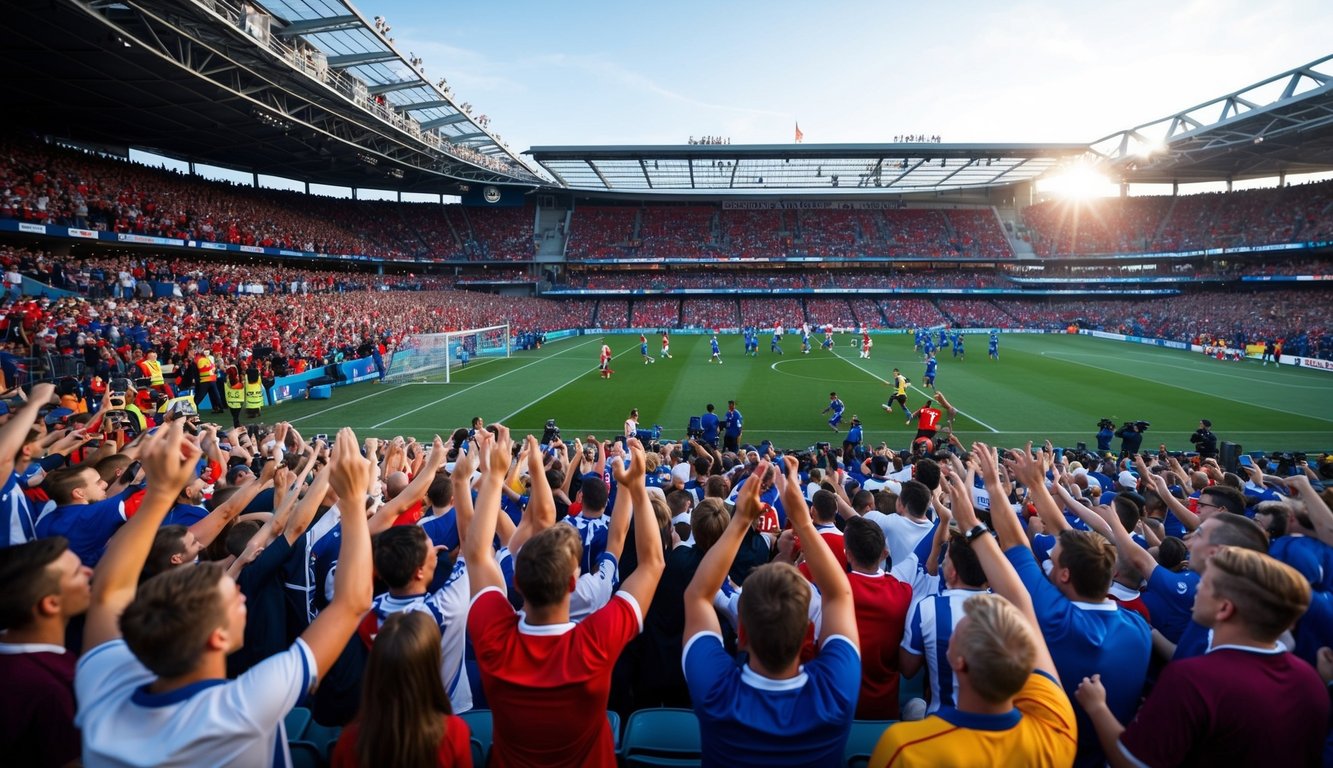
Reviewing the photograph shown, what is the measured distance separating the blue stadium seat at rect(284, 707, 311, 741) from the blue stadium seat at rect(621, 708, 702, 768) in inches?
66.5

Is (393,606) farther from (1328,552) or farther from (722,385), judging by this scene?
(722,385)

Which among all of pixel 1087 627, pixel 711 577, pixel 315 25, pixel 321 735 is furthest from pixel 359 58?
pixel 1087 627

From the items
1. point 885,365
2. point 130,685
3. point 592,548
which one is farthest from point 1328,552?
point 885,365

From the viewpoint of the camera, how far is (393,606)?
320 centimetres

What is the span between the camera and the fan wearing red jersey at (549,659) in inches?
96.3

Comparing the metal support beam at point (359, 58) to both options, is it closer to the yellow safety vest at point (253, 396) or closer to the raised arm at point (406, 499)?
the yellow safety vest at point (253, 396)

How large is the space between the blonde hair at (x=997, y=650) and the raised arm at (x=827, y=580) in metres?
0.45

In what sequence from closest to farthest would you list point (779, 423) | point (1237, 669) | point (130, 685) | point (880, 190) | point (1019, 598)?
point (130, 685), point (1237, 669), point (1019, 598), point (779, 423), point (880, 190)

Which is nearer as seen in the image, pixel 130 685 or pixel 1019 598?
pixel 130 685

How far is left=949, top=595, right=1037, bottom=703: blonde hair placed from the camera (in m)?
2.02

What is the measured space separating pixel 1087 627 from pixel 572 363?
34.0 m

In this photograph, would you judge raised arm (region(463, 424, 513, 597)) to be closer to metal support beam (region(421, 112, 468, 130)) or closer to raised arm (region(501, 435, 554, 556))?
raised arm (region(501, 435, 554, 556))

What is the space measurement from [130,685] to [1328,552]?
646cm

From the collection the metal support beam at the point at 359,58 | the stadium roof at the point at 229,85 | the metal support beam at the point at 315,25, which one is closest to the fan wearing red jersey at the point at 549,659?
the stadium roof at the point at 229,85
